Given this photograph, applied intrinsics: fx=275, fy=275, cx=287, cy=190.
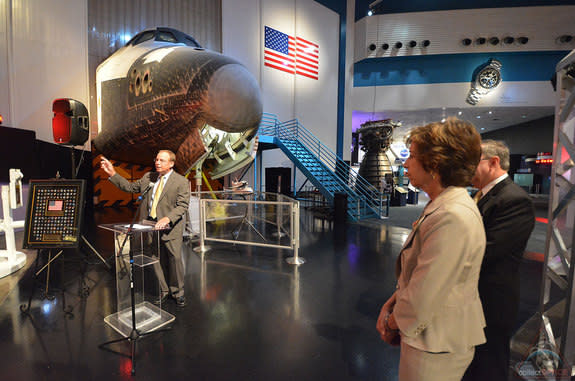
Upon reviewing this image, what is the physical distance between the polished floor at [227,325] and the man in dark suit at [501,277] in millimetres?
800

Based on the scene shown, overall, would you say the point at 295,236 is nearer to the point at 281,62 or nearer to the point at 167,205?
the point at 167,205

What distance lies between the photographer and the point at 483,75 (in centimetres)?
1400

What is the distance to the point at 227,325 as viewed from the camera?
2662 mm

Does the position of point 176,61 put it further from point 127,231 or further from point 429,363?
point 429,363

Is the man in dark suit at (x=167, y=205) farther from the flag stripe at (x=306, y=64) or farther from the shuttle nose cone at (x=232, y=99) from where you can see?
the flag stripe at (x=306, y=64)

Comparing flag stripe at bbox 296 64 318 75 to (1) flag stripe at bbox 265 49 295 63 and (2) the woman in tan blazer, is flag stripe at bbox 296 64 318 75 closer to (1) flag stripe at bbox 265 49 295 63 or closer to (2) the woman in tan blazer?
(1) flag stripe at bbox 265 49 295 63

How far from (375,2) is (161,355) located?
57.4 feet

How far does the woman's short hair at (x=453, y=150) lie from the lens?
975 mm

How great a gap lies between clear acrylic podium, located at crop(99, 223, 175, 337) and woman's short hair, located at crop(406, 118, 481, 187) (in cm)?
237

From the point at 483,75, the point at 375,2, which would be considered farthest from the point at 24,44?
the point at 483,75

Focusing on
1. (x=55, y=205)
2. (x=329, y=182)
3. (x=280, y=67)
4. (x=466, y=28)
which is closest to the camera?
(x=55, y=205)

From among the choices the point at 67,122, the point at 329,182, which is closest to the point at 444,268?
the point at 67,122

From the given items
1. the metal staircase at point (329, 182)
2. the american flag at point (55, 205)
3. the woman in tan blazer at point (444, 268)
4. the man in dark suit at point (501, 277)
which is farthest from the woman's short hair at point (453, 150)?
the metal staircase at point (329, 182)

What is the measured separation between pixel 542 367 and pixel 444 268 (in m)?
2.03
